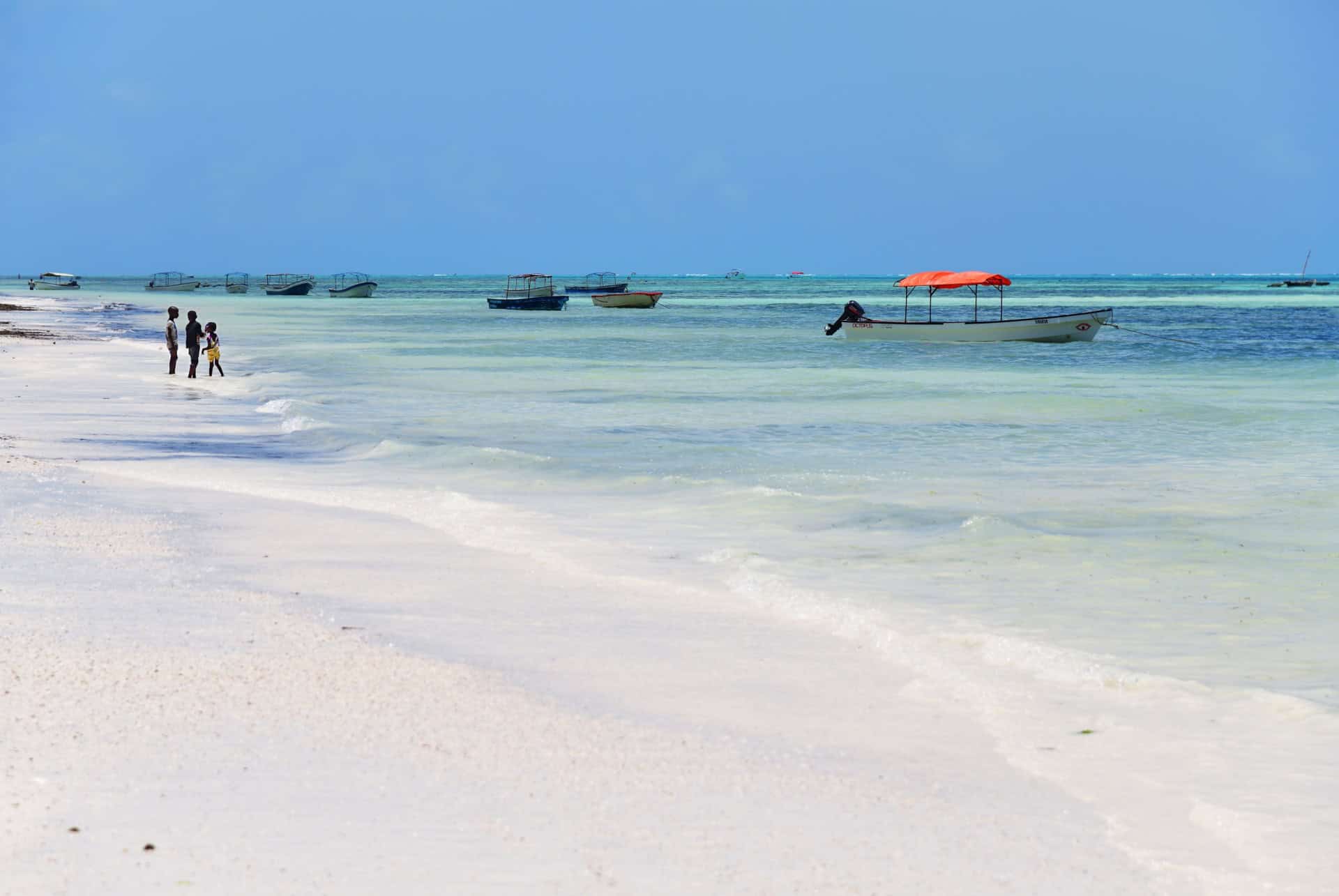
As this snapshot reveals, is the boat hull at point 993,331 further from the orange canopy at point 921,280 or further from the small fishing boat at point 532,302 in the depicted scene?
the small fishing boat at point 532,302

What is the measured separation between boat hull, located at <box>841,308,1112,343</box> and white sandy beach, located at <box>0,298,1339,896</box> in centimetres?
4403

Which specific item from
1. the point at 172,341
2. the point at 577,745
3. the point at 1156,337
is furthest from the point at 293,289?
the point at 577,745

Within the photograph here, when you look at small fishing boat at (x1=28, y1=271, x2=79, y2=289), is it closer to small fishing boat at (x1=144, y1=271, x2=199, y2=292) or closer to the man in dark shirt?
small fishing boat at (x1=144, y1=271, x2=199, y2=292)

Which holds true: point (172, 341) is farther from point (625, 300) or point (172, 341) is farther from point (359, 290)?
point (359, 290)

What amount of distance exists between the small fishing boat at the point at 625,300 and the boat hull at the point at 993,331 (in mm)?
48510

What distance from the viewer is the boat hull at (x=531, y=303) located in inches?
3871

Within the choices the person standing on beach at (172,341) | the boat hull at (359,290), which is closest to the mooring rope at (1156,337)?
the person standing on beach at (172,341)

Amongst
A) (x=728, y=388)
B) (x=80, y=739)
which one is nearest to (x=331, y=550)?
(x=80, y=739)

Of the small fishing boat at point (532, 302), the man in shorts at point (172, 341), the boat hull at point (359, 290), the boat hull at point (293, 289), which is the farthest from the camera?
the boat hull at point (293, 289)

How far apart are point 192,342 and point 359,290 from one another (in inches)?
3777

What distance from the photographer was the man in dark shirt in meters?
30.1

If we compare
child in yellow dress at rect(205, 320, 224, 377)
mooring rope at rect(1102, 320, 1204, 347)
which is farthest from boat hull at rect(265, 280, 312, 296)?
child in yellow dress at rect(205, 320, 224, 377)

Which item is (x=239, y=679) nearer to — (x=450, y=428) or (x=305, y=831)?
(x=305, y=831)

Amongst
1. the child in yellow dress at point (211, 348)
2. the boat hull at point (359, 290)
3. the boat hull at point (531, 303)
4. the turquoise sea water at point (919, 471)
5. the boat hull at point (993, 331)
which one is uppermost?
the boat hull at point (359, 290)
